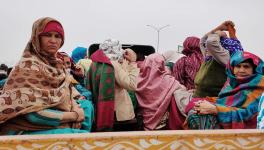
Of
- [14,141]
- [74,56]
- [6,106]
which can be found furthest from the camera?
[74,56]

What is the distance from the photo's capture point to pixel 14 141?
1756 millimetres

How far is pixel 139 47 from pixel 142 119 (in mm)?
2409

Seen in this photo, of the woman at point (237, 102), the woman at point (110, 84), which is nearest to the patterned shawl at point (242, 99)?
the woman at point (237, 102)

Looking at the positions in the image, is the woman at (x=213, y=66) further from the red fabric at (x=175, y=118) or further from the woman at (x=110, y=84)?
the woman at (x=110, y=84)

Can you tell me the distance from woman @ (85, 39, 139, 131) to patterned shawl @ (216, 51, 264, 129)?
3.81ft

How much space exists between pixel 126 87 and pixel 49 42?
1.51 m

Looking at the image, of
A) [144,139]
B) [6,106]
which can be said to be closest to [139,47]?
[6,106]

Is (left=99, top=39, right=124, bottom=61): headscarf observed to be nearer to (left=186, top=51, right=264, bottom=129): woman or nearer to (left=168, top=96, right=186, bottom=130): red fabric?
(left=168, top=96, right=186, bottom=130): red fabric

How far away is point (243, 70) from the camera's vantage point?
3.34 m

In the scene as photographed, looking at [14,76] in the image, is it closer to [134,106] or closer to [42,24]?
[42,24]

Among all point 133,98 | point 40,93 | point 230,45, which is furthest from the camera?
point 133,98

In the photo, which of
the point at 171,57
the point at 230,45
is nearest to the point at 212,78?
the point at 230,45

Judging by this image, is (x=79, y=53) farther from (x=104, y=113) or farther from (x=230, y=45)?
(x=230, y=45)

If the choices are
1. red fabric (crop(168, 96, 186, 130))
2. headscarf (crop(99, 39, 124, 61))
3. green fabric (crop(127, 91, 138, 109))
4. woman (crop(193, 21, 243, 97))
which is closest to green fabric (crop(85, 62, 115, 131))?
headscarf (crop(99, 39, 124, 61))
